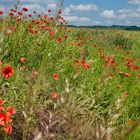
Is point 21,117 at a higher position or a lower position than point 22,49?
lower

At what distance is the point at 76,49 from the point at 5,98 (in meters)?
4.12

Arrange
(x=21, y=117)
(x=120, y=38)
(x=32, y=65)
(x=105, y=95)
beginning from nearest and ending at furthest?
(x=21, y=117) < (x=105, y=95) < (x=32, y=65) < (x=120, y=38)

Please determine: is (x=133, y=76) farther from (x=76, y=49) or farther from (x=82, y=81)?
(x=82, y=81)

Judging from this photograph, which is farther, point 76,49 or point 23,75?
point 76,49

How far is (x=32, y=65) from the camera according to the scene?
5250 millimetres

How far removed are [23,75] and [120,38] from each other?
13905mm

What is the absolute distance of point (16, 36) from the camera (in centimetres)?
567

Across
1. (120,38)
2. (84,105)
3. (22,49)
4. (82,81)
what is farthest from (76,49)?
(120,38)

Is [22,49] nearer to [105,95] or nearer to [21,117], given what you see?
[105,95]

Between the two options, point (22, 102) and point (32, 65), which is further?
point (32, 65)

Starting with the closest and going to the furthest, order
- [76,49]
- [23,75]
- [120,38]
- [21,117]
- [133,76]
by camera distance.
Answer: [21,117], [23,75], [133,76], [76,49], [120,38]

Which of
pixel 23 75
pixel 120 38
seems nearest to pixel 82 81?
pixel 23 75

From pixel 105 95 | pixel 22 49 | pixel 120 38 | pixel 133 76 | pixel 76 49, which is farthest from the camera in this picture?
pixel 120 38

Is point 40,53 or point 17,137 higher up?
point 40,53
